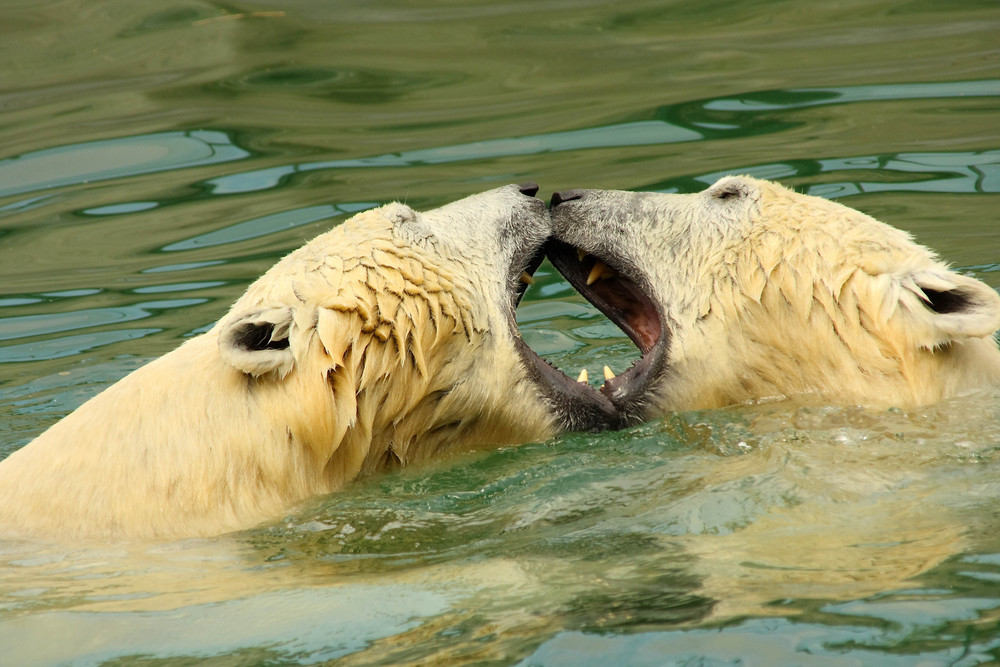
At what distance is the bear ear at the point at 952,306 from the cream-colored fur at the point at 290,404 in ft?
5.10

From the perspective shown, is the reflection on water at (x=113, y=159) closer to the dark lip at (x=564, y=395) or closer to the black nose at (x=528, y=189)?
the black nose at (x=528, y=189)

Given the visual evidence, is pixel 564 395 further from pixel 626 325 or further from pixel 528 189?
pixel 528 189

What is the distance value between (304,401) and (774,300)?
77.3 inches

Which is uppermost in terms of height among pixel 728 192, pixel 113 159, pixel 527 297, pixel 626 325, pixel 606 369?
pixel 113 159

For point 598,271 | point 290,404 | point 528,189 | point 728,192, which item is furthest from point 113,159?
point 290,404

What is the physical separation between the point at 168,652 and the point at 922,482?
2.45m

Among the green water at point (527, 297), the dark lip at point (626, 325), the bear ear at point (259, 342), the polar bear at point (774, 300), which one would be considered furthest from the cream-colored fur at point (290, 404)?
the polar bear at point (774, 300)

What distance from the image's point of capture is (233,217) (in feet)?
27.3

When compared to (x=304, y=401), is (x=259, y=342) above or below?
above

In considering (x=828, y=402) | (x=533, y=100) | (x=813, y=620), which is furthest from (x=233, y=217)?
(x=813, y=620)

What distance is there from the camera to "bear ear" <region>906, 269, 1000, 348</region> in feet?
14.1

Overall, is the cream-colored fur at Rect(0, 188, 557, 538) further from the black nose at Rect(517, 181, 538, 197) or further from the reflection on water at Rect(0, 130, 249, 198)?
the reflection on water at Rect(0, 130, 249, 198)

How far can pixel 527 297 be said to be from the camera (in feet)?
24.7

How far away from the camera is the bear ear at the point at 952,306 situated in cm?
431
